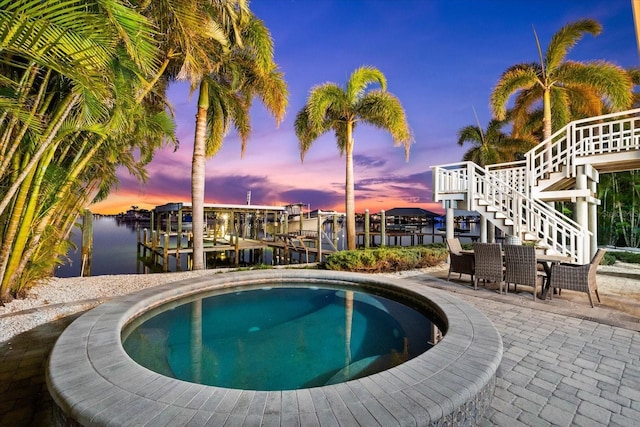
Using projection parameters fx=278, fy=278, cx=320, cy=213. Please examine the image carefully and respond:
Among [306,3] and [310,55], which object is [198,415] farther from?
[310,55]

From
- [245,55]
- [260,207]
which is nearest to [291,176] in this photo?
[260,207]

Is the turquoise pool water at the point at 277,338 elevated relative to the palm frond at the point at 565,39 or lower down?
lower down

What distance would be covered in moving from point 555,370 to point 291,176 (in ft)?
65.9

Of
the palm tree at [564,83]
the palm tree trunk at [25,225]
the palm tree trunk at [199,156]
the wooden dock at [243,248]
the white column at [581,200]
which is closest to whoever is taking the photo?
the palm tree trunk at [25,225]

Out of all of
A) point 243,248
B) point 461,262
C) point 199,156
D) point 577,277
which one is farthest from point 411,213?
point 577,277

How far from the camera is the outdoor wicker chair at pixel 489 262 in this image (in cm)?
551

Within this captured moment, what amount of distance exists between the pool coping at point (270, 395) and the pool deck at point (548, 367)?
9.6 inches

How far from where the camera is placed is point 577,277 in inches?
186

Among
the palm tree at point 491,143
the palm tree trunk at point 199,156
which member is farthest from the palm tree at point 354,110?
the palm tree at point 491,143

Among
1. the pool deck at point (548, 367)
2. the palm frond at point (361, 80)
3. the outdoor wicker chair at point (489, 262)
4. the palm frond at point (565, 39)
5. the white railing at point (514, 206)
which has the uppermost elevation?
the palm frond at point (565, 39)

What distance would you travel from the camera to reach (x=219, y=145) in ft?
32.8

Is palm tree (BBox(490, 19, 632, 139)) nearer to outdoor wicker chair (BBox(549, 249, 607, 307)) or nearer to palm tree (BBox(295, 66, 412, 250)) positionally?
palm tree (BBox(295, 66, 412, 250))

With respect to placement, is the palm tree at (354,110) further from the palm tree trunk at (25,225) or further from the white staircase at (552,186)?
the palm tree trunk at (25,225)

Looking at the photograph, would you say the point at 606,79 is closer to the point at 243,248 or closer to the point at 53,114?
the point at 53,114
